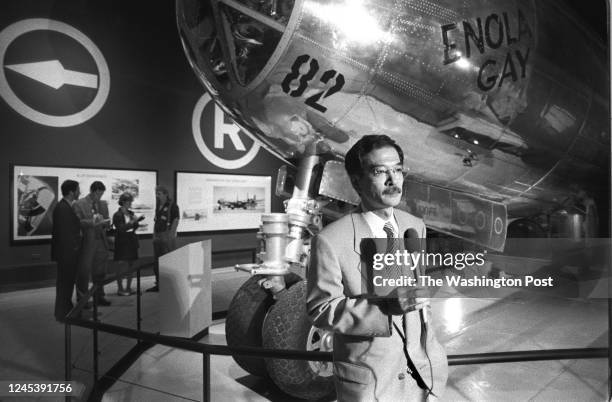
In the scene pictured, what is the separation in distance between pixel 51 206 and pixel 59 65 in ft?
5.79

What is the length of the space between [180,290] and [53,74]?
367 cm

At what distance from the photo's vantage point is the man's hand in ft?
3.43

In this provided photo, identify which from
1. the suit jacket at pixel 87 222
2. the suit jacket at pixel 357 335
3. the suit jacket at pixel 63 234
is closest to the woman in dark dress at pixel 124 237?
the suit jacket at pixel 87 222

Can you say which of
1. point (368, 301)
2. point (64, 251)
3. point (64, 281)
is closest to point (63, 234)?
point (64, 251)

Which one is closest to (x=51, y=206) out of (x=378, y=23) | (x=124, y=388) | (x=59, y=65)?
(x=59, y=65)

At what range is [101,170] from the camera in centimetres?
625

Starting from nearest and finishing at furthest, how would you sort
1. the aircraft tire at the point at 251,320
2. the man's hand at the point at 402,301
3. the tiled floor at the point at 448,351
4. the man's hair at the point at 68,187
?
1. the man's hand at the point at 402,301
2. the tiled floor at the point at 448,351
3. the aircraft tire at the point at 251,320
4. the man's hair at the point at 68,187

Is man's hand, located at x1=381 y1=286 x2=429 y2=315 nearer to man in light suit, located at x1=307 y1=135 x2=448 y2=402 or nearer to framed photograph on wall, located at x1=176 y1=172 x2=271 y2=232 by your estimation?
man in light suit, located at x1=307 y1=135 x2=448 y2=402

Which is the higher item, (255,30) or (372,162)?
(255,30)

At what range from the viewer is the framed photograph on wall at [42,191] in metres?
5.52

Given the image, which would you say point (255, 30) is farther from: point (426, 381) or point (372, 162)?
point (426, 381)

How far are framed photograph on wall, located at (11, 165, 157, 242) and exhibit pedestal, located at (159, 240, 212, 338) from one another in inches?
107

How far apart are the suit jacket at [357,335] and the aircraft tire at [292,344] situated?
62.9 inches

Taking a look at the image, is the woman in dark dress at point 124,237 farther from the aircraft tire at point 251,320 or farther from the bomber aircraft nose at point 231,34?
the bomber aircraft nose at point 231,34
